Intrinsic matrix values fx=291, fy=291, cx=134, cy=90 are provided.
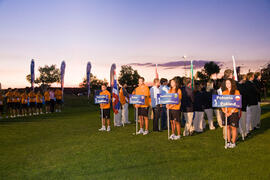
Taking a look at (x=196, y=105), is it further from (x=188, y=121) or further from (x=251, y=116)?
(x=251, y=116)

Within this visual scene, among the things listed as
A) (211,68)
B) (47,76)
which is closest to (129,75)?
(47,76)

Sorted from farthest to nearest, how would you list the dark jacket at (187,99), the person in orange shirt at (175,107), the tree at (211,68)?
1. the tree at (211,68)
2. the dark jacket at (187,99)
3. the person in orange shirt at (175,107)

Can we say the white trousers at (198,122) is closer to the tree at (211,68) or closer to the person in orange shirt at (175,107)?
the person in orange shirt at (175,107)

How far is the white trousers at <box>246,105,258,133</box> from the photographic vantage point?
11198mm

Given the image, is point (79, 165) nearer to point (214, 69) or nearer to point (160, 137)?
point (160, 137)

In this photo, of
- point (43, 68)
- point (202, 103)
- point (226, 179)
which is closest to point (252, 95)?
point (202, 103)

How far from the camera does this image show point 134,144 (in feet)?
31.4

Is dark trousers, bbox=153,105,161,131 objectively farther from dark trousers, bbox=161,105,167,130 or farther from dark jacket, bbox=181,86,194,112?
dark jacket, bbox=181,86,194,112

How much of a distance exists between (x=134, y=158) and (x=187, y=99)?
4.11m

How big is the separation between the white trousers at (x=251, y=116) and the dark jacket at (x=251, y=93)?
0.72 ft

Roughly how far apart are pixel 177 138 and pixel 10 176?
Result: 5.87 metres

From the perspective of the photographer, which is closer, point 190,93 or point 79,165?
point 79,165

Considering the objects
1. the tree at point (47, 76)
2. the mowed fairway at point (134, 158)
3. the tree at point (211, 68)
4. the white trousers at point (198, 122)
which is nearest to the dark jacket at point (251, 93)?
the mowed fairway at point (134, 158)

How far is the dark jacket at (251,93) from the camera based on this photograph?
11.1m
